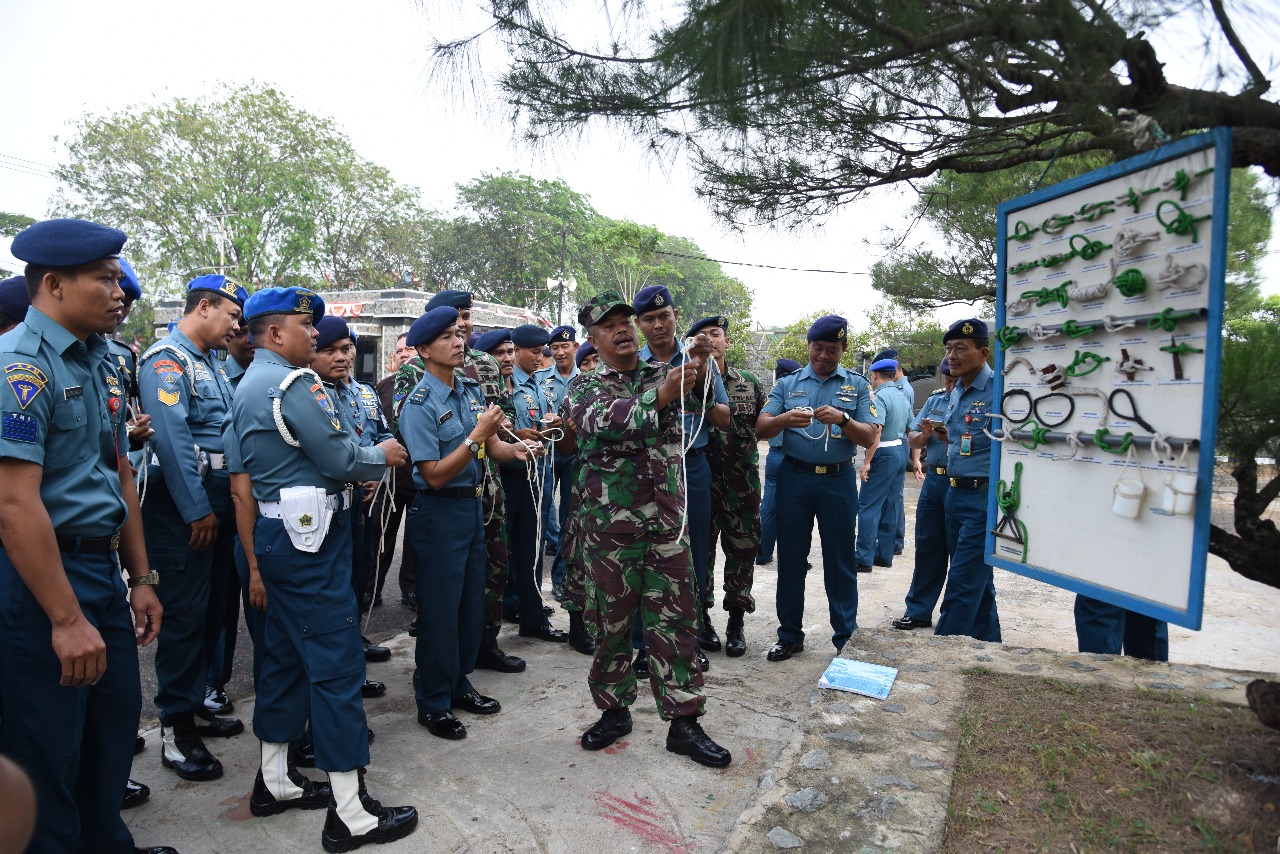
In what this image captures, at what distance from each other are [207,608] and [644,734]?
81.2 inches

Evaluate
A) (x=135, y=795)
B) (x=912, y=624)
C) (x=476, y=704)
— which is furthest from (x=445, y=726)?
(x=912, y=624)

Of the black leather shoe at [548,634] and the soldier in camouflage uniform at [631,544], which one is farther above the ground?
the soldier in camouflage uniform at [631,544]

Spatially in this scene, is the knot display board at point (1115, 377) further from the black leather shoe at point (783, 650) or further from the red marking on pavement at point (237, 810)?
the red marking on pavement at point (237, 810)

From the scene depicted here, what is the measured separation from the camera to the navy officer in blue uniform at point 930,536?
4840 mm

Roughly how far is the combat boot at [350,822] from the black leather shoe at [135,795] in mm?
807

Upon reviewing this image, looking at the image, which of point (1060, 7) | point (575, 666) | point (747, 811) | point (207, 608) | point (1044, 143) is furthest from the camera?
point (575, 666)

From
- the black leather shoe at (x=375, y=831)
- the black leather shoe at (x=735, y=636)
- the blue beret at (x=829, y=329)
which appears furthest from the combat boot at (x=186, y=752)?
the blue beret at (x=829, y=329)

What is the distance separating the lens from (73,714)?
6.78 feet

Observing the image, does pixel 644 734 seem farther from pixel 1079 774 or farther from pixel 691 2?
pixel 691 2

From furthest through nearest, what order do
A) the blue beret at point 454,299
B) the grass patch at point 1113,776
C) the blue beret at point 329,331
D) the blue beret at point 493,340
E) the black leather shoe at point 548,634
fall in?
the blue beret at point 493,340
the black leather shoe at point 548,634
the blue beret at point 454,299
the blue beret at point 329,331
the grass patch at point 1113,776

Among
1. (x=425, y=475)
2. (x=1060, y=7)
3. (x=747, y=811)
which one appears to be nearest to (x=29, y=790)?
(x=747, y=811)

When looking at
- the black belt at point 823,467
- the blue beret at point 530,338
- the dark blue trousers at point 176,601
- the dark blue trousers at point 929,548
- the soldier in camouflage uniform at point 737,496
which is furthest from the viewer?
the blue beret at point 530,338

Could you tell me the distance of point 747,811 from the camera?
7.61ft

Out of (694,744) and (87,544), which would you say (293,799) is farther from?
(694,744)
